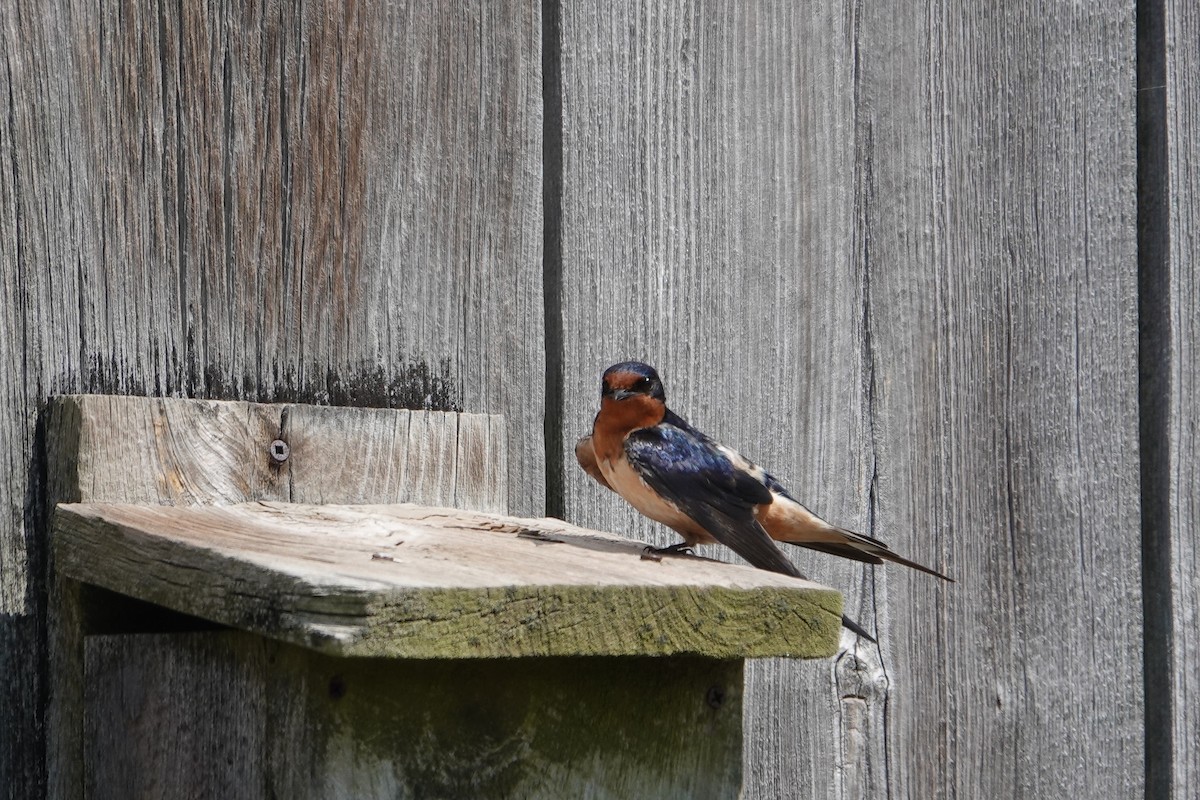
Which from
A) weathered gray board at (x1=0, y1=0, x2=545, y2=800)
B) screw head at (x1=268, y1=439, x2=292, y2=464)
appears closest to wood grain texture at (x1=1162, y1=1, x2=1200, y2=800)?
weathered gray board at (x1=0, y1=0, x2=545, y2=800)

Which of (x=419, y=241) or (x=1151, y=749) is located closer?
(x=419, y=241)

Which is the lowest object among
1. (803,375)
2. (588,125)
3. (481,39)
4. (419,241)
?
(803,375)

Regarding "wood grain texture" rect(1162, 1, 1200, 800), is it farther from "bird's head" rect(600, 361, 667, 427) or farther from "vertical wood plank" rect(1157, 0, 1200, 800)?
"bird's head" rect(600, 361, 667, 427)

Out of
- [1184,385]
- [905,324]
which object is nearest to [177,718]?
[905,324]

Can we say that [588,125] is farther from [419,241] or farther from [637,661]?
[637,661]

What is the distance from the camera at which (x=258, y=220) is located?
1801 mm

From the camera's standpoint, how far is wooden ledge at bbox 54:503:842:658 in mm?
1065

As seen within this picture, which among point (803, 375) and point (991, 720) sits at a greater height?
point (803, 375)

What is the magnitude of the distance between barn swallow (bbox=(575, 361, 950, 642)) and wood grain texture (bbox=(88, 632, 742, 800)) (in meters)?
0.30

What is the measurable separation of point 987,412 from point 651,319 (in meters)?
0.67

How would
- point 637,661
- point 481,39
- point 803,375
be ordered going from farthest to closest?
point 803,375 → point 481,39 → point 637,661

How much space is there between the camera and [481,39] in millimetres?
1940

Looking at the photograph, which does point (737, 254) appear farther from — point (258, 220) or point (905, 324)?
point (258, 220)

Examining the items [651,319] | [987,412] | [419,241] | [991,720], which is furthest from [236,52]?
[991,720]
